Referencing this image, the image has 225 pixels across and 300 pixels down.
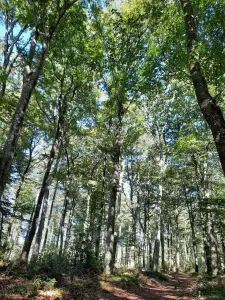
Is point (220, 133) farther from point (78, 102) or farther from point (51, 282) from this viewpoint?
point (78, 102)

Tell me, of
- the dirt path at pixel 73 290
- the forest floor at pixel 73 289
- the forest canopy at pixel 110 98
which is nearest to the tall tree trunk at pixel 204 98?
the forest canopy at pixel 110 98

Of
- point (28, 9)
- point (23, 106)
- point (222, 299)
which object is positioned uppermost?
Result: point (28, 9)

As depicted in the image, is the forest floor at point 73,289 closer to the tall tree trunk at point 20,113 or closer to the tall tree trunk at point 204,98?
the tall tree trunk at point 20,113

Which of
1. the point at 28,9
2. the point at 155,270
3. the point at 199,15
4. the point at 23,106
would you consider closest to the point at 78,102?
the point at 28,9

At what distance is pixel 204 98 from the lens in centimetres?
534

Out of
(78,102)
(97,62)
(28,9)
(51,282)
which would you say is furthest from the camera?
(78,102)

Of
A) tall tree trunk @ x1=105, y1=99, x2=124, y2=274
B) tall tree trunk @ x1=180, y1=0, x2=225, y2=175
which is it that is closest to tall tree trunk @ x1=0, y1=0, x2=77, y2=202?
tall tree trunk @ x1=180, y1=0, x2=225, y2=175

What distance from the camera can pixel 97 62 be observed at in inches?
504

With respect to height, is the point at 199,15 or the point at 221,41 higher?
the point at 199,15

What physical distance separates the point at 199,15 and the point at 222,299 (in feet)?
29.4

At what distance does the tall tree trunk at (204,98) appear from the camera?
4.80 meters

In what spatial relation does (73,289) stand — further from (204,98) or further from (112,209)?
(204,98)

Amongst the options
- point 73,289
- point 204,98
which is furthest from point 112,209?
point 204,98

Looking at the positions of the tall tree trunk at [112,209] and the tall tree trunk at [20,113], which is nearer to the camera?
the tall tree trunk at [20,113]
